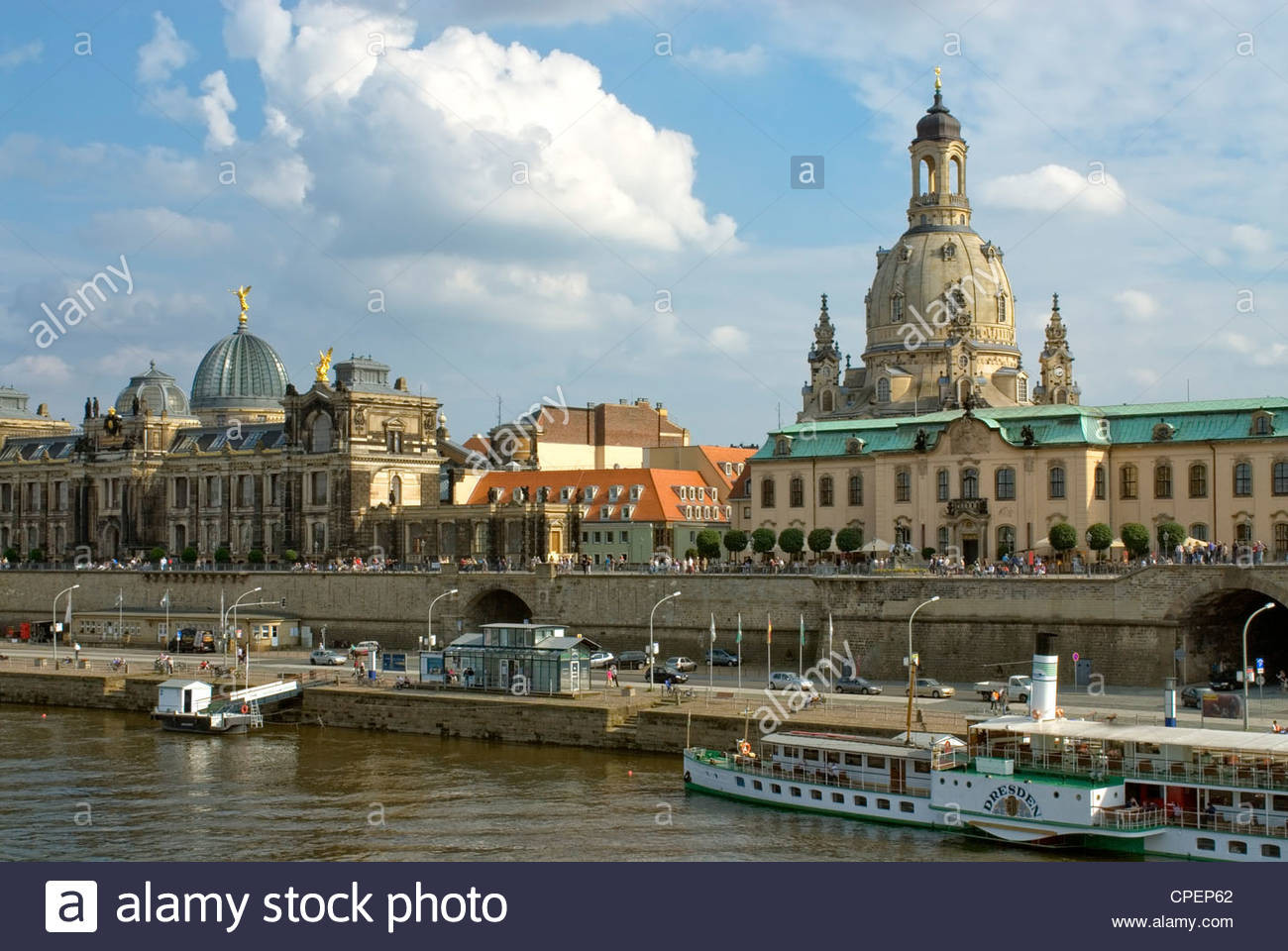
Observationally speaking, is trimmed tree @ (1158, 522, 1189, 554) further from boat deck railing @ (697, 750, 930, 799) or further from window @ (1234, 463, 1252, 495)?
boat deck railing @ (697, 750, 930, 799)

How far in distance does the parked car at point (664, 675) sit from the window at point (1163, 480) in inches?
877

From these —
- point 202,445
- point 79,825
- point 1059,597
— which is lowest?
point 79,825

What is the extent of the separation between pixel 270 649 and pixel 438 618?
9881 mm

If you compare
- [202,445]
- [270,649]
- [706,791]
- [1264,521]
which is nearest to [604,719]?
[706,791]

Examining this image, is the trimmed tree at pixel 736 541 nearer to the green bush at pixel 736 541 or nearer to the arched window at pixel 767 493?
the green bush at pixel 736 541

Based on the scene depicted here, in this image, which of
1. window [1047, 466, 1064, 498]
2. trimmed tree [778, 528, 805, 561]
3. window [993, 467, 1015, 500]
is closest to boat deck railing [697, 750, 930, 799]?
window [1047, 466, 1064, 498]

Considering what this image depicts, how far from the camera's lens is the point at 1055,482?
75.7 m

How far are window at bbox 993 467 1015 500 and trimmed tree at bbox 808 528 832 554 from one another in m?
8.68

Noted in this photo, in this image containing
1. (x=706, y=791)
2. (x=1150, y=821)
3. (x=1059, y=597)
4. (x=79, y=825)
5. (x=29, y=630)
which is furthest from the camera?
(x=29, y=630)

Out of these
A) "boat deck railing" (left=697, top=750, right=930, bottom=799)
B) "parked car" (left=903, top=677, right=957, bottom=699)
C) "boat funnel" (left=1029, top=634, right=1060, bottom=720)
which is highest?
"boat funnel" (left=1029, top=634, right=1060, bottom=720)

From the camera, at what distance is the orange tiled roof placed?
336 feet

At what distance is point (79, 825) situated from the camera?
46.9 m

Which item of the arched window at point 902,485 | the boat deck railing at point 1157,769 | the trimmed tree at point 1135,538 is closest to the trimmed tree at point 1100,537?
the trimmed tree at point 1135,538
